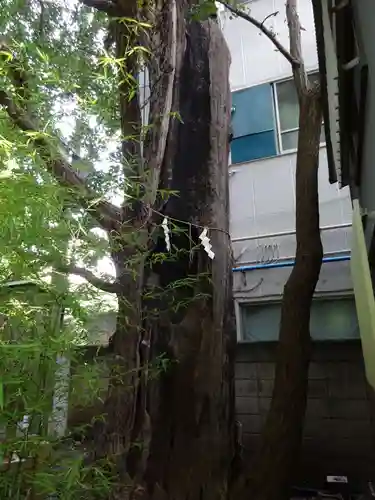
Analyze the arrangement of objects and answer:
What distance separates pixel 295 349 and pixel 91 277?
1.79 metres

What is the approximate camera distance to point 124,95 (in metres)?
2.35

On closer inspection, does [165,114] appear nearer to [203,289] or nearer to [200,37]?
[203,289]

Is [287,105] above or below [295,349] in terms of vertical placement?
above

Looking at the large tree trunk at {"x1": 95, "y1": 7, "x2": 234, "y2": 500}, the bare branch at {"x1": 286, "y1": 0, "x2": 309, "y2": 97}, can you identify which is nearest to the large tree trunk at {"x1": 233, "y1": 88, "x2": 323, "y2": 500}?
the bare branch at {"x1": 286, "y1": 0, "x2": 309, "y2": 97}

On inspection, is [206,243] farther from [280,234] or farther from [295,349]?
[280,234]

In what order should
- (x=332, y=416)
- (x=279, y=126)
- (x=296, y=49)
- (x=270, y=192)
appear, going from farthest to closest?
(x=279, y=126)
(x=270, y=192)
(x=332, y=416)
(x=296, y=49)

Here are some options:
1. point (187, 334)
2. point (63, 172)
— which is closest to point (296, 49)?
point (187, 334)

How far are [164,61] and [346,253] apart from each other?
314 cm

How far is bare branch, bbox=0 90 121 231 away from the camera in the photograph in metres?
1.83

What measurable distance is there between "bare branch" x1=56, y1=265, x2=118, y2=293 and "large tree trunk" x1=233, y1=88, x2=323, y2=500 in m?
1.50

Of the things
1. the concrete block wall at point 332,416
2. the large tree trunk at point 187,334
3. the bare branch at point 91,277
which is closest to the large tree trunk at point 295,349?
the large tree trunk at point 187,334

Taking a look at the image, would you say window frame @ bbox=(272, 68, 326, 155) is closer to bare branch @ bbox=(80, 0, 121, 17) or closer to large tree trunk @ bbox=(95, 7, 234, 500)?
large tree trunk @ bbox=(95, 7, 234, 500)

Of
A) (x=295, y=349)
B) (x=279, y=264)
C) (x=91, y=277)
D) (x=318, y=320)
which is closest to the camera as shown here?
(x=91, y=277)

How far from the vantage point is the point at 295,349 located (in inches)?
125
